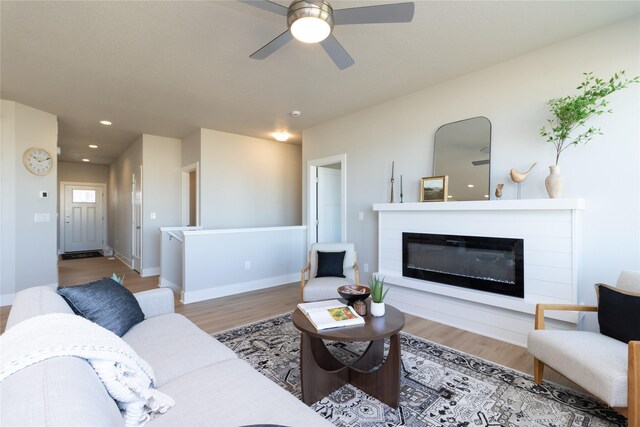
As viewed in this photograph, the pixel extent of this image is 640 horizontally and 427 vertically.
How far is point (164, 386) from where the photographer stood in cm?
129

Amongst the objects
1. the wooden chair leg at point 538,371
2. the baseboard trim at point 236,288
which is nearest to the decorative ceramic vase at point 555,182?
the wooden chair leg at point 538,371

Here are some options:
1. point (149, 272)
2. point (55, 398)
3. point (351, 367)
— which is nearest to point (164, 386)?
point (55, 398)

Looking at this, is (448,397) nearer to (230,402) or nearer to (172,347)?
(230,402)

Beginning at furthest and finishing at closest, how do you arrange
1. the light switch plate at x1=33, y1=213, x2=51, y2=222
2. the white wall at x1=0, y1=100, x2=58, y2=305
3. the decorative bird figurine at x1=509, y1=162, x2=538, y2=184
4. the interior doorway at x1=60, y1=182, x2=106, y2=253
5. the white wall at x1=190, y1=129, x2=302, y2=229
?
the interior doorway at x1=60, y1=182, x2=106, y2=253
the white wall at x1=190, y1=129, x2=302, y2=229
the light switch plate at x1=33, y1=213, x2=51, y2=222
the white wall at x1=0, y1=100, x2=58, y2=305
the decorative bird figurine at x1=509, y1=162, x2=538, y2=184

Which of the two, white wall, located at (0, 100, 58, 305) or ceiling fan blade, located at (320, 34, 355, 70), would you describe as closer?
ceiling fan blade, located at (320, 34, 355, 70)

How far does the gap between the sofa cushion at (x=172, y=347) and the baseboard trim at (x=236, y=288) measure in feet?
6.88

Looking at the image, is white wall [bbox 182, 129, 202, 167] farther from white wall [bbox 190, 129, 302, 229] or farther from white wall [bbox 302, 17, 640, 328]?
white wall [bbox 302, 17, 640, 328]

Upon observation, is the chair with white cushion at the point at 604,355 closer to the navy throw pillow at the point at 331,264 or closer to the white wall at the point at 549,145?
the white wall at the point at 549,145

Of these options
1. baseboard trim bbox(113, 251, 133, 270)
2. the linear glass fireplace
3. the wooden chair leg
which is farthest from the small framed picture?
baseboard trim bbox(113, 251, 133, 270)

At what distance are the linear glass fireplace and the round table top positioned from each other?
4.67 feet

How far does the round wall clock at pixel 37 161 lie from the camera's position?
402 cm

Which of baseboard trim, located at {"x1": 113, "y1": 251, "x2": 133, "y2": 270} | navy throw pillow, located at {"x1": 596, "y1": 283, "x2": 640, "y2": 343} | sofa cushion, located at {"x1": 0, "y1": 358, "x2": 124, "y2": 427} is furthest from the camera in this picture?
baseboard trim, located at {"x1": 113, "y1": 251, "x2": 133, "y2": 270}

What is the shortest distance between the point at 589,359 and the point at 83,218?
430 inches

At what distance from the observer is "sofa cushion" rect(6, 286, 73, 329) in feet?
4.24
